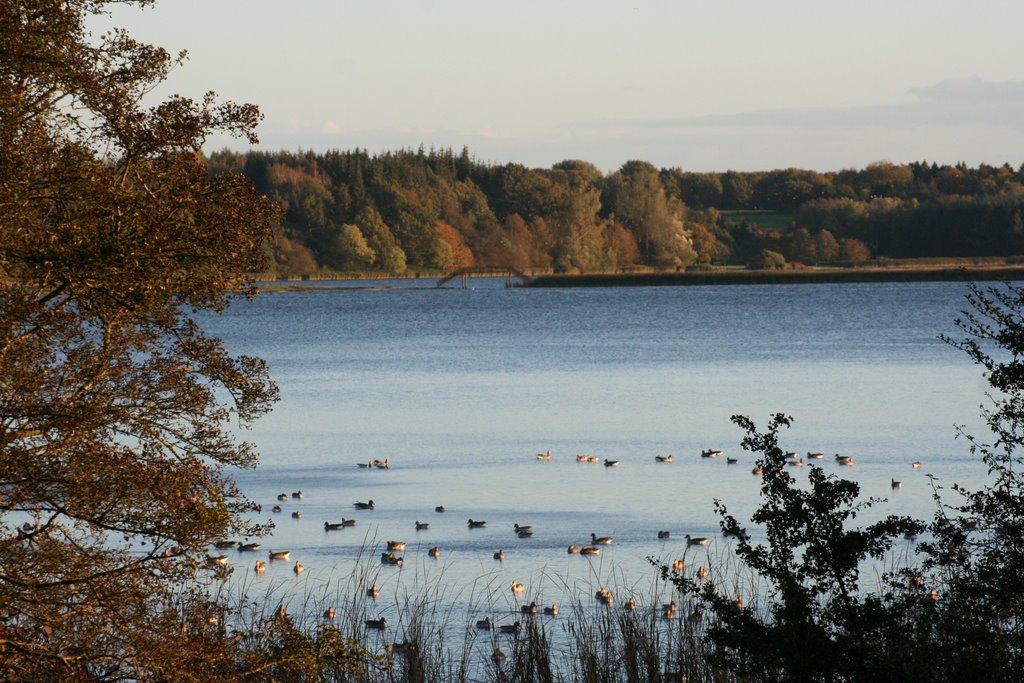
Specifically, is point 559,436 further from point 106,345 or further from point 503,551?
point 106,345

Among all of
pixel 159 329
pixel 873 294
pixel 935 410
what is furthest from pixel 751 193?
pixel 159 329

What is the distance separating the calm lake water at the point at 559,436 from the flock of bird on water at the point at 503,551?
0.59 feet

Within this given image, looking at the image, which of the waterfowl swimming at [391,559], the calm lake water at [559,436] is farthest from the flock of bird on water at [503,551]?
the calm lake water at [559,436]

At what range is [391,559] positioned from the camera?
59.3ft

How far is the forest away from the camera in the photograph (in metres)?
155

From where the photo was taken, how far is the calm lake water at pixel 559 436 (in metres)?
18.6

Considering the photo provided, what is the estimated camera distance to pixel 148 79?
9875 mm

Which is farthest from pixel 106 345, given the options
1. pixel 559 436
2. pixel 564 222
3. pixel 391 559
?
pixel 564 222

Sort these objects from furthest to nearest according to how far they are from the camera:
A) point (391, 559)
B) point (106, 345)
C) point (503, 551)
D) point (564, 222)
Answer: point (564, 222), point (503, 551), point (391, 559), point (106, 345)

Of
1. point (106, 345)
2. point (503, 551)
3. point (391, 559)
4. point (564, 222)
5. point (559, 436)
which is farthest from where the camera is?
point (564, 222)

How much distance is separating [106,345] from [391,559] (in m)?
9.32

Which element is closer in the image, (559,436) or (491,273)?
(559,436)

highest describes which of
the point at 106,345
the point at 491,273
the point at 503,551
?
the point at 491,273

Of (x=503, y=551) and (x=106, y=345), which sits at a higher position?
(x=106, y=345)
